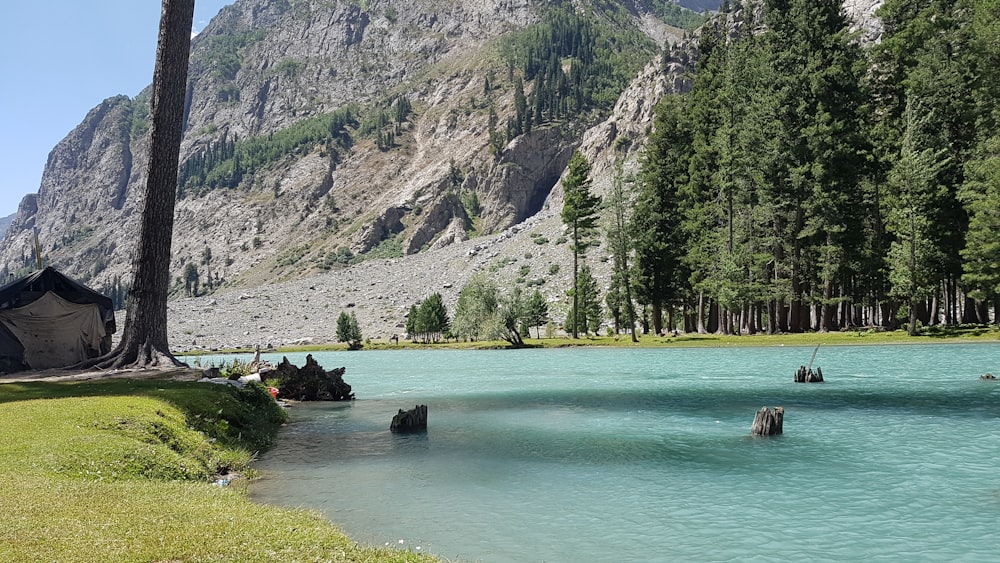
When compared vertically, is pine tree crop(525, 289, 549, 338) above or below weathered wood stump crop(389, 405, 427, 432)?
above

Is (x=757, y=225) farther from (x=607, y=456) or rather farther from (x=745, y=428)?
(x=607, y=456)

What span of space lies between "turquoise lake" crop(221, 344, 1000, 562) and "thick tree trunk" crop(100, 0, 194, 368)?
22.6 feet

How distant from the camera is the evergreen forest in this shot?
48.4 metres

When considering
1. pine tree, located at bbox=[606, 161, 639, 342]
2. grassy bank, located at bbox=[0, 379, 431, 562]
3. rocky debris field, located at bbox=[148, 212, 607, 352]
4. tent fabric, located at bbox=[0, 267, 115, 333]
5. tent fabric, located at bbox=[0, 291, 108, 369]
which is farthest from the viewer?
rocky debris field, located at bbox=[148, 212, 607, 352]

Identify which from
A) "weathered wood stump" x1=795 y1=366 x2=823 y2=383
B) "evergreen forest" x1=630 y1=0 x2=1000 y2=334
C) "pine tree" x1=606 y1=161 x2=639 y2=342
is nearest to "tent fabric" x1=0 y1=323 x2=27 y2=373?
"weathered wood stump" x1=795 y1=366 x2=823 y2=383

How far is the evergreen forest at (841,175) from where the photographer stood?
48406mm

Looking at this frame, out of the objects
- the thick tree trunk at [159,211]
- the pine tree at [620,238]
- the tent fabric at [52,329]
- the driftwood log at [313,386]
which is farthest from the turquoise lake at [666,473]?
the pine tree at [620,238]

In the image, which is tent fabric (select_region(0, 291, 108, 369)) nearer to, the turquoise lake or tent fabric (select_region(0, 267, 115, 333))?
tent fabric (select_region(0, 267, 115, 333))

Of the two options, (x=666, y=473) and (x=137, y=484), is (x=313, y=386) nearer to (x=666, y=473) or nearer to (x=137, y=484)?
(x=137, y=484)

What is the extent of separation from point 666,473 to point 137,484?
1053 centimetres

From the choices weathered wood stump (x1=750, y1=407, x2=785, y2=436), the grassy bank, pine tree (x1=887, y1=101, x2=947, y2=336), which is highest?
pine tree (x1=887, y1=101, x2=947, y2=336)

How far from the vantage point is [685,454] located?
53.1 ft

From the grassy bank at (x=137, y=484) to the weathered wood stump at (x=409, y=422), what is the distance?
406 centimetres

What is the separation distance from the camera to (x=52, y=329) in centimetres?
2884
